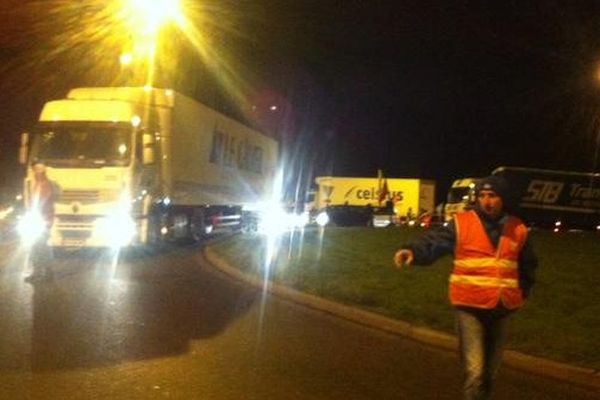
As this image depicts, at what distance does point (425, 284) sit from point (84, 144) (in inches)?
359

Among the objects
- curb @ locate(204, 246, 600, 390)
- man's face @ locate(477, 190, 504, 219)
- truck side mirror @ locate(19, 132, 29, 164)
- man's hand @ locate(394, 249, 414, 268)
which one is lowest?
curb @ locate(204, 246, 600, 390)

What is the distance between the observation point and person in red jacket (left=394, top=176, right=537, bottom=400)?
19.9 feet

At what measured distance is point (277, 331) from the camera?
11.0 meters

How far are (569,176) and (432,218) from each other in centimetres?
845

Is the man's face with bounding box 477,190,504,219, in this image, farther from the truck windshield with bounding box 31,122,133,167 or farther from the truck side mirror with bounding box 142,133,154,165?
the truck side mirror with bounding box 142,133,154,165

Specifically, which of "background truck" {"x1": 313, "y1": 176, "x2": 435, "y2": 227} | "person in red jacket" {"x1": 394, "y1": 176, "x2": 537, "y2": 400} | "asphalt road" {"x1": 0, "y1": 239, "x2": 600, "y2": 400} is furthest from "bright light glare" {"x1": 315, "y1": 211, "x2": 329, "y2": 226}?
"person in red jacket" {"x1": 394, "y1": 176, "x2": 537, "y2": 400}

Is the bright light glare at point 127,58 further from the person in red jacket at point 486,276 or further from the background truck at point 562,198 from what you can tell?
the person in red jacket at point 486,276

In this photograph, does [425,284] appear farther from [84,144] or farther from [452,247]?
→ [84,144]

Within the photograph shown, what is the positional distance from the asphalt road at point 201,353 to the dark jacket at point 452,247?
1887 millimetres

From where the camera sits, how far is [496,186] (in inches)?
242

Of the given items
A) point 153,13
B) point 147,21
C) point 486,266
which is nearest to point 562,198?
point 147,21

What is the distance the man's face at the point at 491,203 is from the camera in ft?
20.0

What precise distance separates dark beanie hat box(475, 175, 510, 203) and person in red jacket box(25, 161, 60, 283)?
398 inches

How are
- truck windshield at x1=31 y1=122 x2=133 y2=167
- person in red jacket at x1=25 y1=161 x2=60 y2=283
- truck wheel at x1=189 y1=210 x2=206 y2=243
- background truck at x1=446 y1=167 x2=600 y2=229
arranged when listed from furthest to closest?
1. background truck at x1=446 y1=167 x2=600 y2=229
2. truck wheel at x1=189 y1=210 x2=206 y2=243
3. truck windshield at x1=31 y1=122 x2=133 y2=167
4. person in red jacket at x1=25 y1=161 x2=60 y2=283
